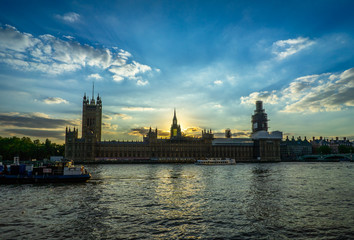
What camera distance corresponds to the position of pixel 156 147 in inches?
6511

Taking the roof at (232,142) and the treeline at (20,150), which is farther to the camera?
the roof at (232,142)

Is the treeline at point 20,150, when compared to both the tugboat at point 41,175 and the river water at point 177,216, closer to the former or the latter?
the tugboat at point 41,175

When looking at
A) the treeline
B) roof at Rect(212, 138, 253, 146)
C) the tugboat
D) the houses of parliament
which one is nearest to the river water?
the tugboat

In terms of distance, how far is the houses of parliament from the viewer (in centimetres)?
14975

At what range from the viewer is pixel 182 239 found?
53.2 feet

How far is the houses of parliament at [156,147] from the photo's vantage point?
150m

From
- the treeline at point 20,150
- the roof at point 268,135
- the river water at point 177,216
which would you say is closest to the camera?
the river water at point 177,216

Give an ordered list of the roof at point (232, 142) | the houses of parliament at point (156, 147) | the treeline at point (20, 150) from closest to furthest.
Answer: the treeline at point (20, 150)
the houses of parliament at point (156, 147)
the roof at point (232, 142)

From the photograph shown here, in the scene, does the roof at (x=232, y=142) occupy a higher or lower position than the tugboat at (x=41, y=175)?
higher

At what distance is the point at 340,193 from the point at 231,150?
14527 centimetres

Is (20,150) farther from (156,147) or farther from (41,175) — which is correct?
(41,175)

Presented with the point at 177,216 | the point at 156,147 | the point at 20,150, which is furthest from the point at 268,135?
the point at 177,216

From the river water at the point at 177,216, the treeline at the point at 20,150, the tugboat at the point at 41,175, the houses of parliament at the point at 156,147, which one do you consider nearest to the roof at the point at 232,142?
the houses of parliament at the point at 156,147

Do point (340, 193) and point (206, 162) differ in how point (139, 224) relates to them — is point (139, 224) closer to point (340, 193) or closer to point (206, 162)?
point (340, 193)
